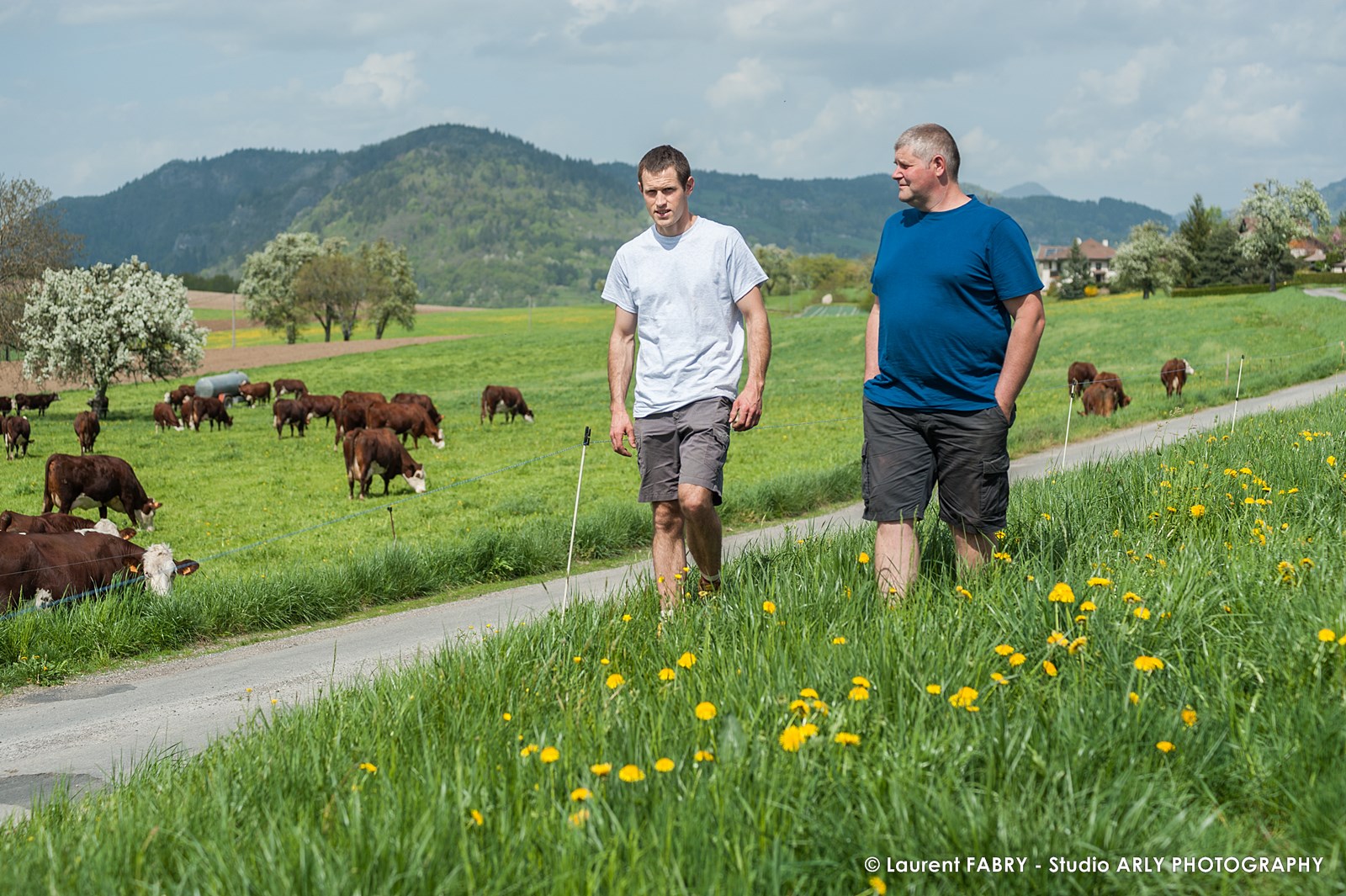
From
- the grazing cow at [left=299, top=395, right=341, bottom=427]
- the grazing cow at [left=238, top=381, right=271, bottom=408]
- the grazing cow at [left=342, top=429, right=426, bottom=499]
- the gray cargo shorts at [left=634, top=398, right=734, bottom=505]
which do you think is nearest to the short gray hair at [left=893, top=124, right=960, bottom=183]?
the gray cargo shorts at [left=634, top=398, right=734, bottom=505]

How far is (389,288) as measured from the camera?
331ft

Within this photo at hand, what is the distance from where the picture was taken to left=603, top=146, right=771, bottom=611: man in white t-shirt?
6016 millimetres

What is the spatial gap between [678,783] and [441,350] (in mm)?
73588

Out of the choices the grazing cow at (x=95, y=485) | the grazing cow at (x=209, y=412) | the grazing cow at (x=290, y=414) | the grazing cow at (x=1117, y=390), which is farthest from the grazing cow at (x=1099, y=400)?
the grazing cow at (x=209, y=412)

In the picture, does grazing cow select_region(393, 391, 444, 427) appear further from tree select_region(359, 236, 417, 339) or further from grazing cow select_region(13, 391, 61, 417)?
tree select_region(359, 236, 417, 339)

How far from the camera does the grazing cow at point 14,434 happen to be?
99.4ft

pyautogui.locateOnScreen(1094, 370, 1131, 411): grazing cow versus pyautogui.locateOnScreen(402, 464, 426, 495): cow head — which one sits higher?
pyautogui.locateOnScreen(1094, 370, 1131, 411): grazing cow

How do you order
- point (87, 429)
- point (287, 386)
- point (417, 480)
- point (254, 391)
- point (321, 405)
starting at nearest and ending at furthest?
point (417, 480) → point (87, 429) → point (321, 405) → point (287, 386) → point (254, 391)

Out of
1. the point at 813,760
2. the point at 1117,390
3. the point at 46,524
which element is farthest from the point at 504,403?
the point at 813,760

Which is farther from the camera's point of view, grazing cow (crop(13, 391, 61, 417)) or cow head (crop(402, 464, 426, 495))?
grazing cow (crop(13, 391, 61, 417))

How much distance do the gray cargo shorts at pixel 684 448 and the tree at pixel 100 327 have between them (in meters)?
45.5

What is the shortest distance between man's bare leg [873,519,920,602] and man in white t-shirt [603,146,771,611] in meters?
0.95

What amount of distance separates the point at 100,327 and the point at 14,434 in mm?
16766

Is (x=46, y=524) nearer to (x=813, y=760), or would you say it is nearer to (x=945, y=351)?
(x=945, y=351)
